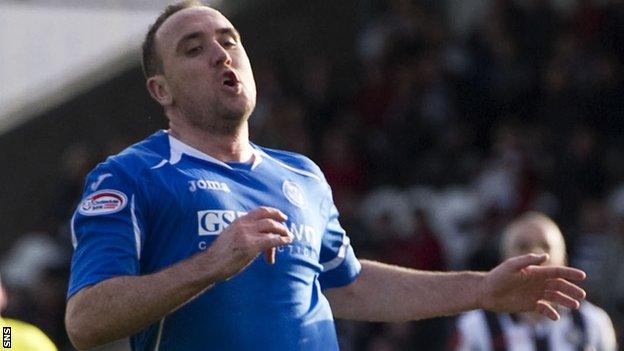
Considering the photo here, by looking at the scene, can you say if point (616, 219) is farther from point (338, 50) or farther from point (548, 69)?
point (338, 50)

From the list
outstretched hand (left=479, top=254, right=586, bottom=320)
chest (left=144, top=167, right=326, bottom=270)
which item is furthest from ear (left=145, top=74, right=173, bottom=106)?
outstretched hand (left=479, top=254, right=586, bottom=320)

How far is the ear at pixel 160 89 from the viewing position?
519 cm

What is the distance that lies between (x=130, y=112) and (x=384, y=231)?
473cm

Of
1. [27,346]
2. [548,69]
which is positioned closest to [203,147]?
[27,346]

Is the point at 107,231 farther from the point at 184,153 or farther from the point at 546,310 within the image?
the point at 546,310

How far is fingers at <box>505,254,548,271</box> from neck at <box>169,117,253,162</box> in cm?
96

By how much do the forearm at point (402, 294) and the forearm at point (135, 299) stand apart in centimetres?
106

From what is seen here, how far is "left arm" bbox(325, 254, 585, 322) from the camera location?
5.09m

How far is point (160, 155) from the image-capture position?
4984 millimetres

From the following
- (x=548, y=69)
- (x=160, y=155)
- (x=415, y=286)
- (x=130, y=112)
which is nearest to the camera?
(x=160, y=155)

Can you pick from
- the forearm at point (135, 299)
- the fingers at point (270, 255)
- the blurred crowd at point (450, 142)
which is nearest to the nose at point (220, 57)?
the fingers at point (270, 255)

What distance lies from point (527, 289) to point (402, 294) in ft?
1.48

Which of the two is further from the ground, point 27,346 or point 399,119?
point 27,346

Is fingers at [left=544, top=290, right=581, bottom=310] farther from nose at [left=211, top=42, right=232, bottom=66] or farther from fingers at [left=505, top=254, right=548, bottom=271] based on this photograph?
nose at [left=211, top=42, right=232, bottom=66]
